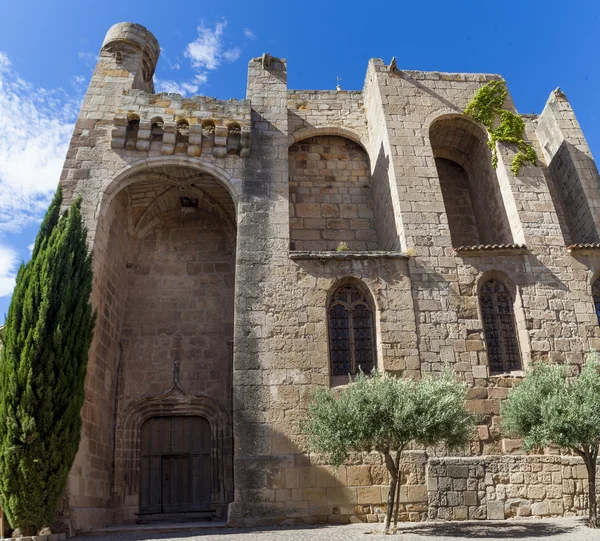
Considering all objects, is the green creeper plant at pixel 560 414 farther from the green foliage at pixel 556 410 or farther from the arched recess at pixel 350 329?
the arched recess at pixel 350 329

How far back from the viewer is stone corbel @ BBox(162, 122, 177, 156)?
1281 cm

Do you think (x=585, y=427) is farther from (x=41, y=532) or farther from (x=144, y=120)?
(x=144, y=120)

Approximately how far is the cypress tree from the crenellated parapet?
127 inches

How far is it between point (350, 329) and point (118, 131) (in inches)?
275

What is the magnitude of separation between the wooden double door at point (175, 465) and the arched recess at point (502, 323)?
6.58 metres

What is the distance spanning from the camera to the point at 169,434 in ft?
41.5

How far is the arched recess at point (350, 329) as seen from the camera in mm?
11086

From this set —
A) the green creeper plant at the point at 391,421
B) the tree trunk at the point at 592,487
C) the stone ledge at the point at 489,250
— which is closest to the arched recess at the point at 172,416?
the green creeper plant at the point at 391,421

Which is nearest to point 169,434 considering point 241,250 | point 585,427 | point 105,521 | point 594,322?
point 105,521

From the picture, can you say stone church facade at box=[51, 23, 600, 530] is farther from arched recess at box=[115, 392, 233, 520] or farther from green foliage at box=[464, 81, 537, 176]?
green foliage at box=[464, 81, 537, 176]

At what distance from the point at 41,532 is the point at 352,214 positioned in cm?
970

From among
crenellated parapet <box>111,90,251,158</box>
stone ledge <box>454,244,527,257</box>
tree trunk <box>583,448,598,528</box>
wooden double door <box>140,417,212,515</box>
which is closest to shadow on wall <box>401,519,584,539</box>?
tree trunk <box>583,448,598,528</box>

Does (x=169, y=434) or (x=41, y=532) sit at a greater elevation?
(x=169, y=434)

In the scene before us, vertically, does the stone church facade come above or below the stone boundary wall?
above
